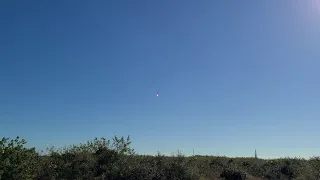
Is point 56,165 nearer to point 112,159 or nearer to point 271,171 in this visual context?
point 112,159

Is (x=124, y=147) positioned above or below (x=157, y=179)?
above

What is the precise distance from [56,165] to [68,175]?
1.18 meters

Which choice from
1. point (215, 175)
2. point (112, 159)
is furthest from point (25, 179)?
point (215, 175)

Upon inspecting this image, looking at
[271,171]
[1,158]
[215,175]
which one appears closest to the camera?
[1,158]

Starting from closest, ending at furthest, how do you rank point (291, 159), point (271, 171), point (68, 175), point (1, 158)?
1. point (1, 158)
2. point (68, 175)
3. point (271, 171)
4. point (291, 159)

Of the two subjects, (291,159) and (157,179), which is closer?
(157,179)

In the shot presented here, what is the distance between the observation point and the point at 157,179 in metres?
19.5

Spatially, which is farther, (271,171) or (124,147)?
(271,171)

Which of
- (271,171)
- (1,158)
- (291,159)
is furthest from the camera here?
(291,159)

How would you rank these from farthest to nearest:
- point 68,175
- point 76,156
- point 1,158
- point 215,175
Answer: point 215,175, point 76,156, point 68,175, point 1,158

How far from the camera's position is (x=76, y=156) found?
67.7 feet

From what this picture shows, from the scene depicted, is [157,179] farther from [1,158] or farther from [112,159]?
[1,158]

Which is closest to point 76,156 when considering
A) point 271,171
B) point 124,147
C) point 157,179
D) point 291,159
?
point 124,147

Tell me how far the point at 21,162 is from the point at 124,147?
884 cm
